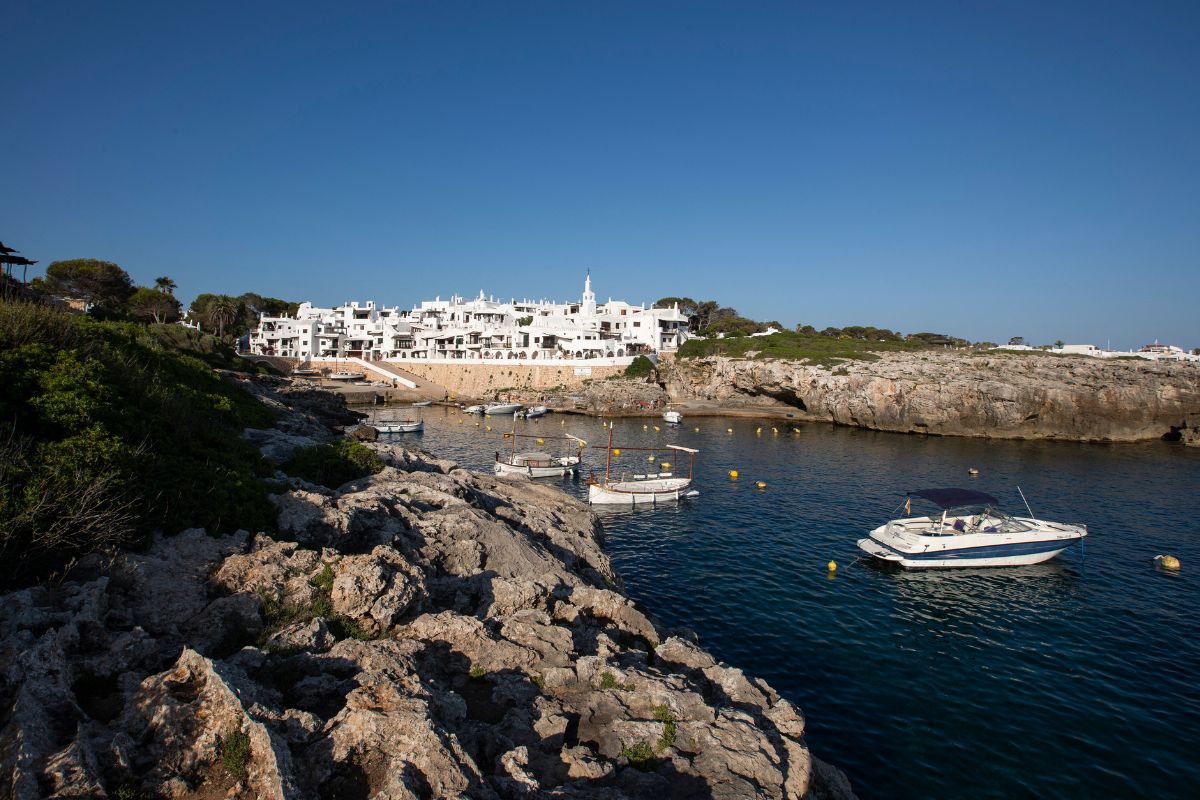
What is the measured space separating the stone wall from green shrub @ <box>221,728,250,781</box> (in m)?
90.6

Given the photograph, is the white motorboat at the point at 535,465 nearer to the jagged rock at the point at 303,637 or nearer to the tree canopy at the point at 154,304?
the jagged rock at the point at 303,637

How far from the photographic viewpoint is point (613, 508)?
38656 millimetres

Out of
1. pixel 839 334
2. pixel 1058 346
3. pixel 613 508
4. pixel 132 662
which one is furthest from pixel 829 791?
pixel 839 334

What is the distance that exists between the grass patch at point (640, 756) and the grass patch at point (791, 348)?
277 ft

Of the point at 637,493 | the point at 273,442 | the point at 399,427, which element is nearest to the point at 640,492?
the point at 637,493

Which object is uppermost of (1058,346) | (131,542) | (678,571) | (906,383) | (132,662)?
(1058,346)

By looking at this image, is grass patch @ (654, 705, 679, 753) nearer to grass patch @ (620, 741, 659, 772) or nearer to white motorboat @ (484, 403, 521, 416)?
grass patch @ (620, 741, 659, 772)

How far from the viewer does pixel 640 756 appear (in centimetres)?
883

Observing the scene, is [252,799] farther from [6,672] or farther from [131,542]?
[131,542]

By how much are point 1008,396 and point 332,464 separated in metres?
79.3

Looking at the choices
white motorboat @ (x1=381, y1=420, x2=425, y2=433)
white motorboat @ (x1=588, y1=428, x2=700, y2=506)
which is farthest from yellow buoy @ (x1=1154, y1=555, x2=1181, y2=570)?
white motorboat @ (x1=381, y1=420, x2=425, y2=433)

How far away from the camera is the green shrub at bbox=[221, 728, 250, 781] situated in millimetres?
6836

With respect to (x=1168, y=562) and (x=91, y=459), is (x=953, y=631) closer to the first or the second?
(x=1168, y=562)

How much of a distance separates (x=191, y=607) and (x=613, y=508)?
29.8 meters
